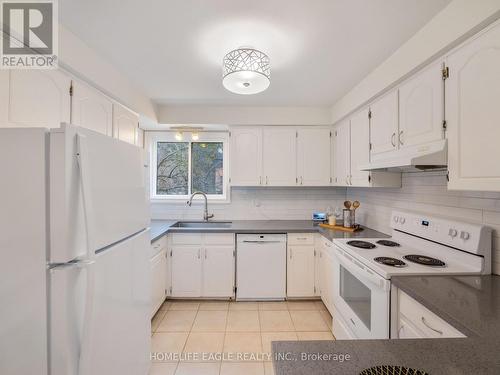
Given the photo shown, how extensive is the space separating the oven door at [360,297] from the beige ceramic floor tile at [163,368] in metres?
1.41

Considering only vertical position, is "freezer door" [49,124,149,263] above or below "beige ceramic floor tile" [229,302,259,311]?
above

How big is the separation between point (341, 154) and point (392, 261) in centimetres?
162

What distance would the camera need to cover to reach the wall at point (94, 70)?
151cm

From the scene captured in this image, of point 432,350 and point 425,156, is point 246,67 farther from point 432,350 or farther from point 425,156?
point 432,350

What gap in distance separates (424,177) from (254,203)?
2.02 meters

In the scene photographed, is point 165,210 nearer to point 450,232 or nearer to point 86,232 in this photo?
point 86,232

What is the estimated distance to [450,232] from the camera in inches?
59.8

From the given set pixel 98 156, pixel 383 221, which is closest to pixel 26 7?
pixel 98 156

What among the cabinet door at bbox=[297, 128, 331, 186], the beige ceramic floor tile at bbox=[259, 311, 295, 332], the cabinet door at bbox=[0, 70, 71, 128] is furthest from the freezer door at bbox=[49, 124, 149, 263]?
the cabinet door at bbox=[297, 128, 331, 186]

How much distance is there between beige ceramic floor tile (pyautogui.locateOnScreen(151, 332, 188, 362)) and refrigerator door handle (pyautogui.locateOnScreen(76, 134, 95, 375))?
4.32ft

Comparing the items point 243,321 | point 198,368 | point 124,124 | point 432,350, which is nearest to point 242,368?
point 198,368

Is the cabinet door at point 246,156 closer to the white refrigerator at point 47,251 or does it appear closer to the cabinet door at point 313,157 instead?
the cabinet door at point 313,157

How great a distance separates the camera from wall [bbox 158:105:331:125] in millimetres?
3051

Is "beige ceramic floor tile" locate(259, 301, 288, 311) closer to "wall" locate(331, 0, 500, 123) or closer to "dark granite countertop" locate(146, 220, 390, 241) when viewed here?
"dark granite countertop" locate(146, 220, 390, 241)
